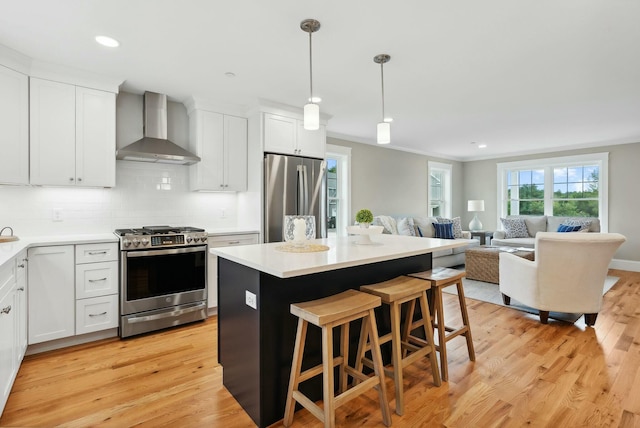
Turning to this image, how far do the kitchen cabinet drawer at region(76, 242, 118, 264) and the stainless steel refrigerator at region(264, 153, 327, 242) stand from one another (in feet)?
4.94

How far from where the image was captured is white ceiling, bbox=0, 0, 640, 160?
210cm

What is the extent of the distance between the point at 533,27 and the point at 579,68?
1054 millimetres

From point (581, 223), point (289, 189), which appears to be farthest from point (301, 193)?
point (581, 223)

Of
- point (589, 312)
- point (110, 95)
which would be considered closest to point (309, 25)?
point (110, 95)

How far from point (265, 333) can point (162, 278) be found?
1865 millimetres

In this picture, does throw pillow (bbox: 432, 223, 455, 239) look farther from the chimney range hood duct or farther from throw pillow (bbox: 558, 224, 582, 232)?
the chimney range hood duct

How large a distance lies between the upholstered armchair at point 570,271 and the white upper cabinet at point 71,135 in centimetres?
419

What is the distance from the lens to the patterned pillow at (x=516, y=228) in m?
6.61

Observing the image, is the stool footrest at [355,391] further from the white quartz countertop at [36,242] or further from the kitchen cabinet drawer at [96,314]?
the kitchen cabinet drawer at [96,314]

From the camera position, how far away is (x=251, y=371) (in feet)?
6.10

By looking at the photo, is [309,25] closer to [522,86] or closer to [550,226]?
[522,86]

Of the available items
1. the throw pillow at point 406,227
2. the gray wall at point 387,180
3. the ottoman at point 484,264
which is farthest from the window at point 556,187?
the throw pillow at point 406,227

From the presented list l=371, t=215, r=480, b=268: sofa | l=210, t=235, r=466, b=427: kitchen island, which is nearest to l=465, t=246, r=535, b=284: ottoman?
l=371, t=215, r=480, b=268: sofa

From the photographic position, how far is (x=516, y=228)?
6.65m
